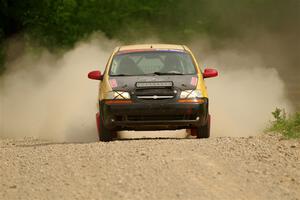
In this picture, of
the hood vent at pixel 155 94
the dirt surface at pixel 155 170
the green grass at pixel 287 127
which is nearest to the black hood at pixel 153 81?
the hood vent at pixel 155 94

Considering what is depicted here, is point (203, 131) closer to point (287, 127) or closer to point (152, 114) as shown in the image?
point (152, 114)

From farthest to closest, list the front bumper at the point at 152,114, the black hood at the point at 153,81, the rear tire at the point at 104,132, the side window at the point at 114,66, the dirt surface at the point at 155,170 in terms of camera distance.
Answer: the side window at the point at 114,66 < the rear tire at the point at 104,132 < the black hood at the point at 153,81 < the front bumper at the point at 152,114 < the dirt surface at the point at 155,170

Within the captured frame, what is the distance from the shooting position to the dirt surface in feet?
35.5

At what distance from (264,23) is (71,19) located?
7968 millimetres

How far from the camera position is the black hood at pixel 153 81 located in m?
15.8

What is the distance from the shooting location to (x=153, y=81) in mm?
15820

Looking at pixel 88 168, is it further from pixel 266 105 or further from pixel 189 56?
pixel 266 105

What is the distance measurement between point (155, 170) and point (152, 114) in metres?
3.81

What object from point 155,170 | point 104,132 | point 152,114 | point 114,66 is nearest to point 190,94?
point 152,114

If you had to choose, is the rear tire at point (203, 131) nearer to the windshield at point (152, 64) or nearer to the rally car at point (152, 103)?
the rally car at point (152, 103)

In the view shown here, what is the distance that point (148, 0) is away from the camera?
36.4 meters

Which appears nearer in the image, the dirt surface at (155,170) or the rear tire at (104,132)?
the dirt surface at (155,170)

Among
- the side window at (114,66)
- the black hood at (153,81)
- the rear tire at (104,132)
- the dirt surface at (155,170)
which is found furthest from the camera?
the side window at (114,66)

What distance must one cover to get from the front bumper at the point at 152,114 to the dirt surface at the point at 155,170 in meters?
1.01
